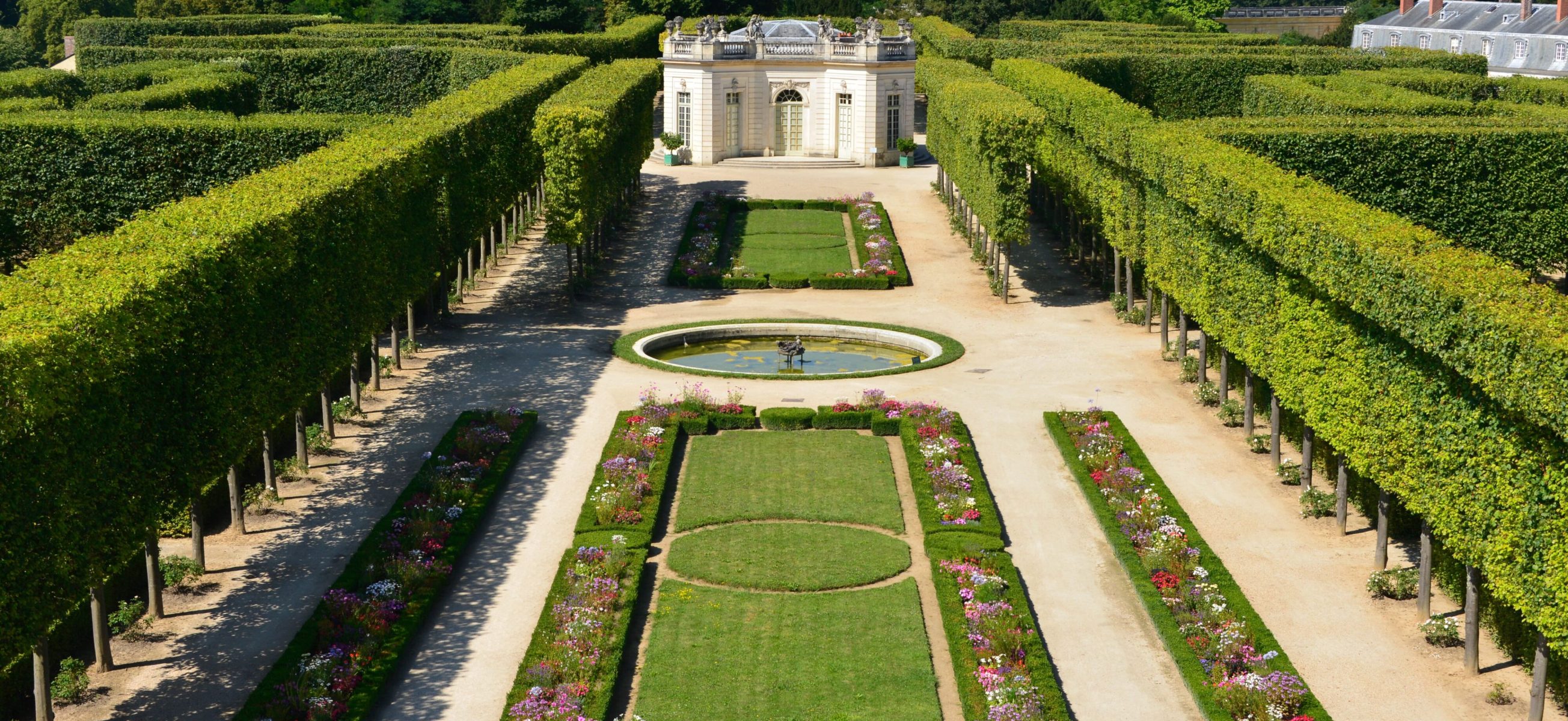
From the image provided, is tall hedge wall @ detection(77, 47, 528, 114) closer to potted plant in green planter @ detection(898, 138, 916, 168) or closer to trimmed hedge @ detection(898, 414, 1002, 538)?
potted plant in green planter @ detection(898, 138, 916, 168)

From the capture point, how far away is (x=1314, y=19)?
167500 millimetres

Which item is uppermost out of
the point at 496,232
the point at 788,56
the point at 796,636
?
the point at 788,56

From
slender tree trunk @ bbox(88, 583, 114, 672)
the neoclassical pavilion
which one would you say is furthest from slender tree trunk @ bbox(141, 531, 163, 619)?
the neoclassical pavilion

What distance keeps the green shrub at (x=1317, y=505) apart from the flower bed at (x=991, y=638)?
23.5 ft

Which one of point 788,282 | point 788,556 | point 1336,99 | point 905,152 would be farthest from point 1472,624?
point 905,152

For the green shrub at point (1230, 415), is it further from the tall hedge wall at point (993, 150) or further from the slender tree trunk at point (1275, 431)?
the tall hedge wall at point (993, 150)

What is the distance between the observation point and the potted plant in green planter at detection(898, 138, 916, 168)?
3238 inches

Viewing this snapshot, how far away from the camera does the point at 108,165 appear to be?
5069 centimetres

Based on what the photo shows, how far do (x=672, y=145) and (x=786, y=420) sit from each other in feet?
144

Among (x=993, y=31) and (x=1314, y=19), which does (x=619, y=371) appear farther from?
(x=1314, y=19)

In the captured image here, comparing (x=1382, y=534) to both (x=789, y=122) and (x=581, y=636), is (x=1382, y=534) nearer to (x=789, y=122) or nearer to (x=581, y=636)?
(x=581, y=636)

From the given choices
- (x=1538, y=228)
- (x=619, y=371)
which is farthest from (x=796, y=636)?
(x=1538, y=228)

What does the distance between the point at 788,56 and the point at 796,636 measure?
187 feet

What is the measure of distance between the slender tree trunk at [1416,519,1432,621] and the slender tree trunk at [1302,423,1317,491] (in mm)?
5974
